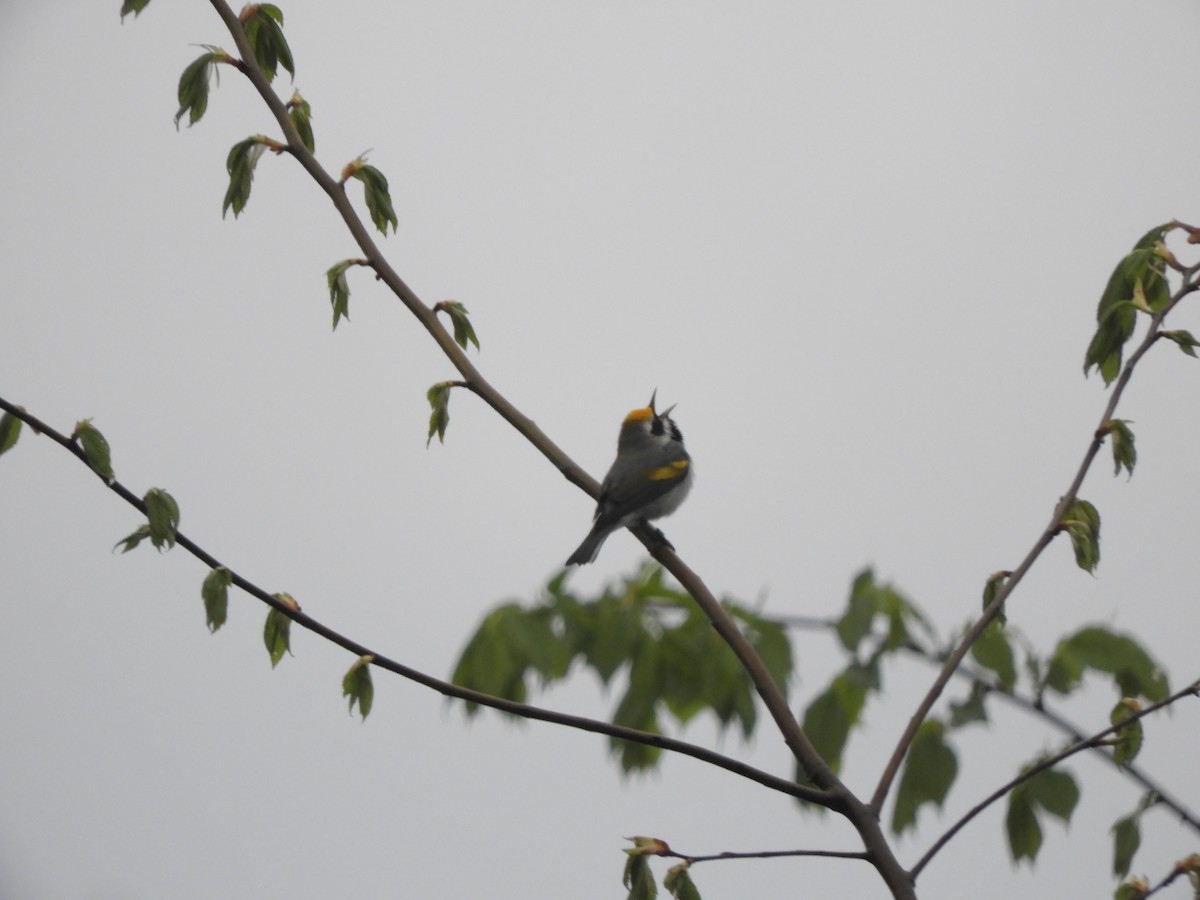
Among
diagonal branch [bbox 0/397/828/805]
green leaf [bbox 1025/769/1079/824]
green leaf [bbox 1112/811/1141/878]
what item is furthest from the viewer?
green leaf [bbox 1025/769/1079/824]

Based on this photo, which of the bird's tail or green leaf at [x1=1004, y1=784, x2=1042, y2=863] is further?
the bird's tail

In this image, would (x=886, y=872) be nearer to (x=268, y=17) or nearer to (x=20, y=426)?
(x=20, y=426)

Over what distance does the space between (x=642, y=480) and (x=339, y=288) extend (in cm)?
365

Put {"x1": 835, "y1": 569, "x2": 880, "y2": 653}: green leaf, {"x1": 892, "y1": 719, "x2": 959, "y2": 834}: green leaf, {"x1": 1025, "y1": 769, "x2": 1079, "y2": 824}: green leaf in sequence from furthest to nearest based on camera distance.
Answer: {"x1": 835, "y1": 569, "x2": 880, "y2": 653}: green leaf, {"x1": 892, "y1": 719, "x2": 959, "y2": 834}: green leaf, {"x1": 1025, "y1": 769, "x2": 1079, "y2": 824}: green leaf

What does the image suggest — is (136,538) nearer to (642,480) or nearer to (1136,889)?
(1136,889)

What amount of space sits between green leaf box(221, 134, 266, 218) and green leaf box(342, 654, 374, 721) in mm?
846

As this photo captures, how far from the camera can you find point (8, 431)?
199cm

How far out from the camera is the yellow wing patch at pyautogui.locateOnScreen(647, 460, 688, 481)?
5.84 m

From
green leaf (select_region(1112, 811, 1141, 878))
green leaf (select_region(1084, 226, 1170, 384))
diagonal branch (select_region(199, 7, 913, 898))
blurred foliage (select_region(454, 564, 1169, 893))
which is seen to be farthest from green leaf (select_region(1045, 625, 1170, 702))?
diagonal branch (select_region(199, 7, 913, 898))

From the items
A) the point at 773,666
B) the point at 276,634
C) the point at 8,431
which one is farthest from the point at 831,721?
the point at 8,431

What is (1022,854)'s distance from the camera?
114 inches

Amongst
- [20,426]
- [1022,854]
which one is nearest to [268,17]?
[20,426]

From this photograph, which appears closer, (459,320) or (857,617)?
(459,320)

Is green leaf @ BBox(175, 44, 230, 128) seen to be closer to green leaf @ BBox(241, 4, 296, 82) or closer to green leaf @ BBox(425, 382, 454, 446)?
green leaf @ BBox(241, 4, 296, 82)
